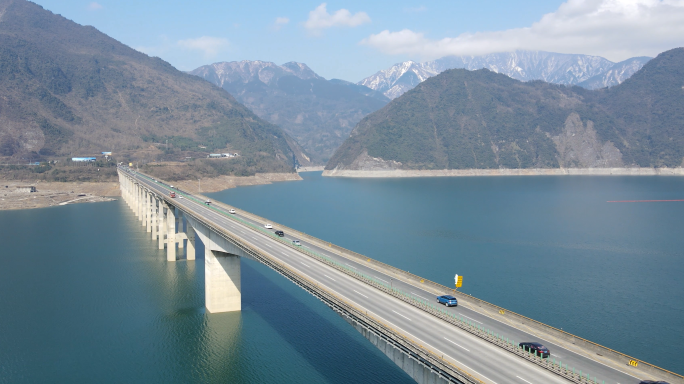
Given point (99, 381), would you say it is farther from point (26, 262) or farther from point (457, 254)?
point (457, 254)

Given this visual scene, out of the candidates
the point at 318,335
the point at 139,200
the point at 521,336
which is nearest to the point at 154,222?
the point at 139,200

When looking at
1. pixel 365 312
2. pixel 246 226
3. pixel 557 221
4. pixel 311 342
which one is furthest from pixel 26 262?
pixel 557 221

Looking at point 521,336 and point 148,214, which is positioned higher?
point 521,336

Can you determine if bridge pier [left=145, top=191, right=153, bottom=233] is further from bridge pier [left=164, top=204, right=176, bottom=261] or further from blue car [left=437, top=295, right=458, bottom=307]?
blue car [left=437, top=295, right=458, bottom=307]

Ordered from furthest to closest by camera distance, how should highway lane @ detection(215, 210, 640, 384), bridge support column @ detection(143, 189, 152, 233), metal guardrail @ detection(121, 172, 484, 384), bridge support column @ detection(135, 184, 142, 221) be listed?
bridge support column @ detection(135, 184, 142, 221)
bridge support column @ detection(143, 189, 152, 233)
highway lane @ detection(215, 210, 640, 384)
metal guardrail @ detection(121, 172, 484, 384)

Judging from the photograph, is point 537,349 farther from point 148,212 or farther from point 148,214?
point 148,212

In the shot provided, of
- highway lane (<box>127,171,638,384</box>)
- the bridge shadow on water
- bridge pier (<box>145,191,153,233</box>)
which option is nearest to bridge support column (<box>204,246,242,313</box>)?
the bridge shadow on water
